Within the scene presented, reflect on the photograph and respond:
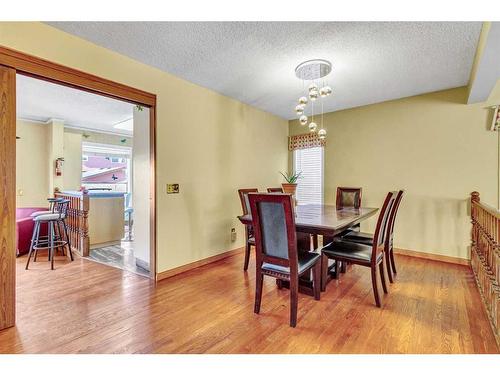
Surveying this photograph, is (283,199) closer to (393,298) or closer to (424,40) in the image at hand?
(393,298)

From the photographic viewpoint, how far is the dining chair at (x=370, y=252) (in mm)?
2119

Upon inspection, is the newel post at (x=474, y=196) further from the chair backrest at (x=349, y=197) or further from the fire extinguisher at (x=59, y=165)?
the fire extinguisher at (x=59, y=165)

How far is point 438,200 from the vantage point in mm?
3469

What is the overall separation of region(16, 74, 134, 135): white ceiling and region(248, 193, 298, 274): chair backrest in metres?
2.79

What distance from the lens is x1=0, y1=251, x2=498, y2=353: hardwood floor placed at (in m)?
1.62

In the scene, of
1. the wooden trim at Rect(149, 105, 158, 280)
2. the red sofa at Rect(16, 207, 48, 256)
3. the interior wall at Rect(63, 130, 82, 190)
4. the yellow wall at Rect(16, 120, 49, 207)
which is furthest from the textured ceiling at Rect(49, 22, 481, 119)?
the yellow wall at Rect(16, 120, 49, 207)

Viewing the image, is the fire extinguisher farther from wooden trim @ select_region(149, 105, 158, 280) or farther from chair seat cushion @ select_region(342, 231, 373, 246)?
chair seat cushion @ select_region(342, 231, 373, 246)

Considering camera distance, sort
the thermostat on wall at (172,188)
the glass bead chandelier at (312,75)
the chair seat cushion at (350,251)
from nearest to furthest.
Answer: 1. the chair seat cushion at (350,251)
2. the glass bead chandelier at (312,75)
3. the thermostat on wall at (172,188)

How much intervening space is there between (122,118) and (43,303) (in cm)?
348

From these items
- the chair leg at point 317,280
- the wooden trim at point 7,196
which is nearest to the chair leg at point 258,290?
the chair leg at point 317,280

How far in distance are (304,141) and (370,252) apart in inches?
119

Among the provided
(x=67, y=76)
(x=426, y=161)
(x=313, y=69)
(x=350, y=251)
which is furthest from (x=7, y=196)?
(x=426, y=161)

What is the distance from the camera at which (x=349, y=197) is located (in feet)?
12.3

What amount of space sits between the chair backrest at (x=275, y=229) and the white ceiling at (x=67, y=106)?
9.15ft
